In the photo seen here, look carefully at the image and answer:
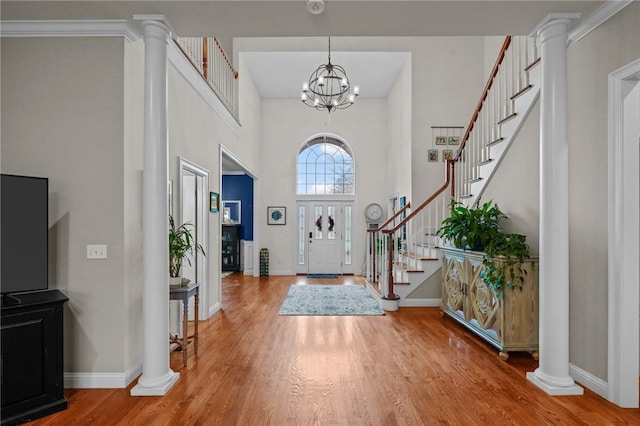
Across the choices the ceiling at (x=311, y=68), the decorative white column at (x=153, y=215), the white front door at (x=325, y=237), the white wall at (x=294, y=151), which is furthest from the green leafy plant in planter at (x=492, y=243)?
the white front door at (x=325, y=237)

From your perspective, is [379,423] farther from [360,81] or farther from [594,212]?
[360,81]

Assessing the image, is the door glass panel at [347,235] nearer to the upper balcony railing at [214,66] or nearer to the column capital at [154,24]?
the upper balcony railing at [214,66]

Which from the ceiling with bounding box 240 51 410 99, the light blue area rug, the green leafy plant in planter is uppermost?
the ceiling with bounding box 240 51 410 99

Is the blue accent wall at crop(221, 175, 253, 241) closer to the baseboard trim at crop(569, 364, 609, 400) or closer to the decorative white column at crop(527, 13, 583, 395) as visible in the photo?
the decorative white column at crop(527, 13, 583, 395)

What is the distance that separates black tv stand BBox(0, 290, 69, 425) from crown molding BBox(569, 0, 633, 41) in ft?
14.3

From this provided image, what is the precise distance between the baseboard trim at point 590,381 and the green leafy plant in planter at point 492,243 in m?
0.80

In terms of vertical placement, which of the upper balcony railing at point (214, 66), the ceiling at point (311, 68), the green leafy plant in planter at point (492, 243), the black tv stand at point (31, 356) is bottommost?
the black tv stand at point (31, 356)

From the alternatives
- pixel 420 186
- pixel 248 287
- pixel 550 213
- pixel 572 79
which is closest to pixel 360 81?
pixel 420 186

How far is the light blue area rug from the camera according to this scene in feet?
17.5

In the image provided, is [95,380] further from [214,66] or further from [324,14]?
[214,66]

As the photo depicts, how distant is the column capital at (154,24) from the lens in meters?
2.78

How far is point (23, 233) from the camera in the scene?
8.07ft

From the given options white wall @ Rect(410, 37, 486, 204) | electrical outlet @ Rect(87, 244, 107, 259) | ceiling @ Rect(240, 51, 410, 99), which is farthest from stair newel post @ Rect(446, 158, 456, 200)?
electrical outlet @ Rect(87, 244, 107, 259)

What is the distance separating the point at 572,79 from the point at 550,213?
3.85ft
